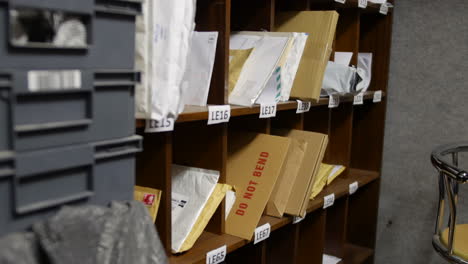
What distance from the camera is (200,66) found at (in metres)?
1.49

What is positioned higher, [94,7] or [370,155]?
[94,7]

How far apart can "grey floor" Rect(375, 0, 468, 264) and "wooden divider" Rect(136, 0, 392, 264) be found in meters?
0.07

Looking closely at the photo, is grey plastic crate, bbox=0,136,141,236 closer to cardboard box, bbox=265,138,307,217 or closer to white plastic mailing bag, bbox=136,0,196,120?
white plastic mailing bag, bbox=136,0,196,120

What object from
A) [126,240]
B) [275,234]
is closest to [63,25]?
[126,240]

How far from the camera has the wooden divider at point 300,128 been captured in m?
1.39

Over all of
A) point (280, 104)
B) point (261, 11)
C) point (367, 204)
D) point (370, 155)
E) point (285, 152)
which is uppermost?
point (261, 11)

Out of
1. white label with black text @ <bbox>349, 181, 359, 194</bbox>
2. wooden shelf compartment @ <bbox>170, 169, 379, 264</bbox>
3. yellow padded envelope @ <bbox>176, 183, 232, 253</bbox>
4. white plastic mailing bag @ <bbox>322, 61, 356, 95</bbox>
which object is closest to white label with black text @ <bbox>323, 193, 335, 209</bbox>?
wooden shelf compartment @ <bbox>170, 169, 379, 264</bbox>

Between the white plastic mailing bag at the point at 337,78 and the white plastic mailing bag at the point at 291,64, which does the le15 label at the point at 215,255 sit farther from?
the white plastic mailing bag at the point at 337,78

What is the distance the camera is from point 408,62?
2.52 metres

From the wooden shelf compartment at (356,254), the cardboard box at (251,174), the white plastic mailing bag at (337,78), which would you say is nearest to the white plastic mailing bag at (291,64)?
the cardboard box at (251,174)

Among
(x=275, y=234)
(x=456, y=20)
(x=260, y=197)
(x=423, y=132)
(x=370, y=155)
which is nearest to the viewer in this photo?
(x=260, y=197)

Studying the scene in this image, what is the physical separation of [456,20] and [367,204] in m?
1.10

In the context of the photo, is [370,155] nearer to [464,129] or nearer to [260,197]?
[464,129]

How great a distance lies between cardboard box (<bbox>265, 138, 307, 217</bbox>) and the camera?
5.99ft
